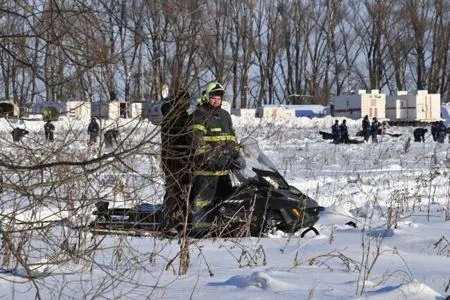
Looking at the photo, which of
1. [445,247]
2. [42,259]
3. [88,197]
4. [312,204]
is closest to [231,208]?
[312,204]

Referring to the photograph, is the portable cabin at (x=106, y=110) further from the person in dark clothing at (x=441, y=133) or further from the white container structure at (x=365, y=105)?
the white container structure at (x=365, y=105)

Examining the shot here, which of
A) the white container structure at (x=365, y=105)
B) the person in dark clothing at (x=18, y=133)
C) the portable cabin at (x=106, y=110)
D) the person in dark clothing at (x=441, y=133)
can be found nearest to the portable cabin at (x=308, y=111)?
the white container structure at (x=365, y=105)

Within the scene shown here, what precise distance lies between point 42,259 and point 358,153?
17.2 m

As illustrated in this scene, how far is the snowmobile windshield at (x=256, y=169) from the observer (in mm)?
6934

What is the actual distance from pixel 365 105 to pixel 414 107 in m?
3.23

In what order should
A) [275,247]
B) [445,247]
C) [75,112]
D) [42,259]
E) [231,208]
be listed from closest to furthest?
[75,112] → [42,259] → [445,247] → [275,247] → [231,208]

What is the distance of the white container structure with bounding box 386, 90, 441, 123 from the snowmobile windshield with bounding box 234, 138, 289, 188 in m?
39.9

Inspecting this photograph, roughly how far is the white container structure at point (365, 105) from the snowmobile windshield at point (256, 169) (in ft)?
126

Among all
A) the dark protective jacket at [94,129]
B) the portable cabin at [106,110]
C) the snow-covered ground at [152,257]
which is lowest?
the snow-covered ground at [152,257]

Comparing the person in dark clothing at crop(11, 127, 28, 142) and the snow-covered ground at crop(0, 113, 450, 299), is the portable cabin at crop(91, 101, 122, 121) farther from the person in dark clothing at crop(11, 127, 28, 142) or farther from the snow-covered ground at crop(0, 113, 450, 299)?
the person in dark clothing at crop(11, 127, 28, 142)

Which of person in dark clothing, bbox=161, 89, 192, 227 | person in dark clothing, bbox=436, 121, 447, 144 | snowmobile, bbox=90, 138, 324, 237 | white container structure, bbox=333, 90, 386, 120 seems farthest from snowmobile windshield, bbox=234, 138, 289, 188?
white container structure, bbox=333, 90, 386, 120

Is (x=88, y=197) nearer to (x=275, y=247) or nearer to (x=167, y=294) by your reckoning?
(x=167, y=294)

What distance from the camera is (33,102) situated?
3559mm

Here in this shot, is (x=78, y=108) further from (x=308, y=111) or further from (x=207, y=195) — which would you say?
(x=308, y=111)
